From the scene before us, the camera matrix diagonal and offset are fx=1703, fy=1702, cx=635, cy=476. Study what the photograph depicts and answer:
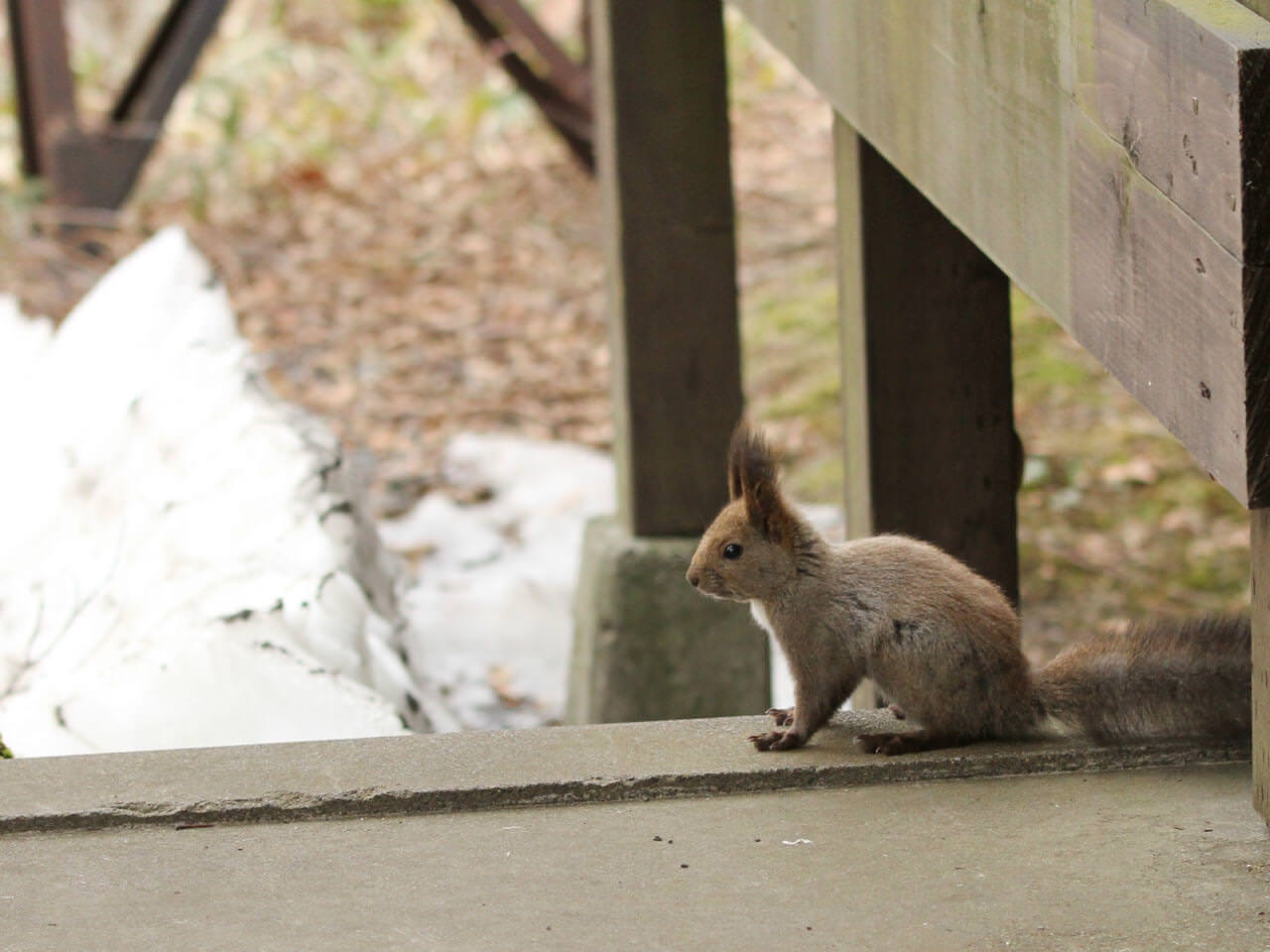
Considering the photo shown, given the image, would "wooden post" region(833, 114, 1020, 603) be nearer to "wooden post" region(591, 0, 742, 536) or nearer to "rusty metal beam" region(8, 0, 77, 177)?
"wooden post" region(591, 0, 742, 536)

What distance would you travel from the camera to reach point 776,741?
260 centimetres

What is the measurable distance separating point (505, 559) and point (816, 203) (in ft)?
13.4

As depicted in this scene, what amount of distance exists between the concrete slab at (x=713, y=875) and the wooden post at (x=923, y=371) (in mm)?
1022

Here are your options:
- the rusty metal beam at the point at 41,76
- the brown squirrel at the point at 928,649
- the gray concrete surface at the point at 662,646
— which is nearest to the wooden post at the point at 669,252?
the gray concrete surface at the point at 662,646

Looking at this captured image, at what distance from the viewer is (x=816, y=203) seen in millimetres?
10156

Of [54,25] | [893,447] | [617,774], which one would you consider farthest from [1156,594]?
[54,25]

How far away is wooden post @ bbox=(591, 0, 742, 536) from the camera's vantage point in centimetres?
493

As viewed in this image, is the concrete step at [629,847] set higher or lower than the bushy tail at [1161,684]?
lower

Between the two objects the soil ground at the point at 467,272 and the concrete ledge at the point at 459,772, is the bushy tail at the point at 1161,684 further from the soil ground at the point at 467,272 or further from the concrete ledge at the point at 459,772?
the soil ground at the point at 467,272

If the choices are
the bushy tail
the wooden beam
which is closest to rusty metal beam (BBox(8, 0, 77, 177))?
the wooden beam

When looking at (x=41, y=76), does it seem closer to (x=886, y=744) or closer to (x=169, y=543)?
(x=169, y=543)

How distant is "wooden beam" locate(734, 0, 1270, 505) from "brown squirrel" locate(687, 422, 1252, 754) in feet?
1.91

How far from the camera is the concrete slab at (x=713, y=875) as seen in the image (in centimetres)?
196

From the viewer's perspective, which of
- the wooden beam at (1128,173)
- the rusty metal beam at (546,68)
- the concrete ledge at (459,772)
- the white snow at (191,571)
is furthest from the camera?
the rusty metal beam at (546,68)
